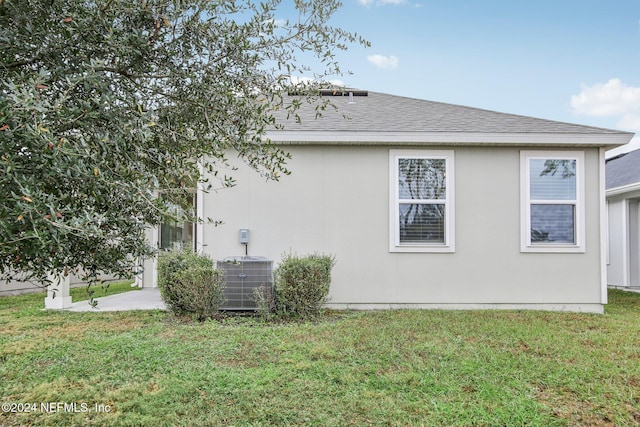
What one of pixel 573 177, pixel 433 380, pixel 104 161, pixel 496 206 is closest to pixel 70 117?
pixel 104 161

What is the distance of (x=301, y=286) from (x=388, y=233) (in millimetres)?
1867

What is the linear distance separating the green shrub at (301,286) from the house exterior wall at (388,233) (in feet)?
2.74

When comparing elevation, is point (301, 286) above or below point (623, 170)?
below

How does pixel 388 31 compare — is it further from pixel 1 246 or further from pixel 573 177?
pixel 1 246

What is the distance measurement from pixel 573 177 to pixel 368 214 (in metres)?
3.52

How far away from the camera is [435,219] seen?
22.4 ft

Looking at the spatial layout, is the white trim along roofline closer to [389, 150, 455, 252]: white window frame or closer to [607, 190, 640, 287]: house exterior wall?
[389, 150, 455, 252]: white window frame

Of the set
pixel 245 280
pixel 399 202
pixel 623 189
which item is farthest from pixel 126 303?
pixel 623 189

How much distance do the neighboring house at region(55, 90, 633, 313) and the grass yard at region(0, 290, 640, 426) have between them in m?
1.06

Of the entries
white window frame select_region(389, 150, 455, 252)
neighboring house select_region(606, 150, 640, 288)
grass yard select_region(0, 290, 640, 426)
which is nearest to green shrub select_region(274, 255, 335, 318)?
grass yard select_region(0, 290, 640, 426)

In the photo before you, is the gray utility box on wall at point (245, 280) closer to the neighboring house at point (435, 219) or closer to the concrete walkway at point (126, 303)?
the neighboring house at point (435, 219)

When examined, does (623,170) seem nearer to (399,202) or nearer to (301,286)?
(399,202)

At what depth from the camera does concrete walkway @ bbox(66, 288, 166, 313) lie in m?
6.75

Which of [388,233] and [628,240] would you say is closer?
[388,233]
